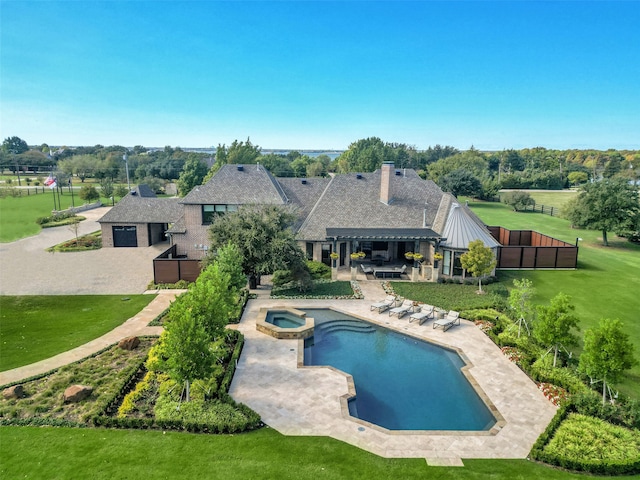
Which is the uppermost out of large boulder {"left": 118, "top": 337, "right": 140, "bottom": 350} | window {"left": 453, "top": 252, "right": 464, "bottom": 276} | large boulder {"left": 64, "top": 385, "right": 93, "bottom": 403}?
window {"left": 453, "top": 252, "right": 464, "bottom": 276}

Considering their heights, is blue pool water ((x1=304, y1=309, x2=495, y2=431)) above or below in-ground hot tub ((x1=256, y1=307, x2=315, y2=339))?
below

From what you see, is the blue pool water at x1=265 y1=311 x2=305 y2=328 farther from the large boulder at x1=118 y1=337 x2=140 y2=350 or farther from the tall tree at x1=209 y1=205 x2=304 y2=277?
the large boulder at x1=118 y1=337 x2=140 y2=350

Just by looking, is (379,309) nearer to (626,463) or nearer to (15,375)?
(626,463)

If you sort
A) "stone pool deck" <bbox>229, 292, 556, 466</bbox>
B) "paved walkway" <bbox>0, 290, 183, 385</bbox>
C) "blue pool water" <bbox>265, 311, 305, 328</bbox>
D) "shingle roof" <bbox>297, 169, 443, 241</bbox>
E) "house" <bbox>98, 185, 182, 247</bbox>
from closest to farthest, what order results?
"stone pool deck" <bbox>229, 292, 556, 466</bbox> < "paved walkway" <bbox>0, 290, 183, 385</bbox> < "blue pool water" <bbox>265, 311, 305, 328</bbox> < "shingle roof" <bbox>297, 169, 443, 241</bbox> < "house" <bbox>98, 185, 182, 247</bbox>

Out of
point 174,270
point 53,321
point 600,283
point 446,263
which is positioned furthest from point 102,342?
point 600,283

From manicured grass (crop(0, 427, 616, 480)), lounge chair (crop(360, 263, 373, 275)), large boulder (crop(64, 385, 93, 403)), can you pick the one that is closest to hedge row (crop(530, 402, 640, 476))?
manicured grass (crop(0, 427, 616, 480))

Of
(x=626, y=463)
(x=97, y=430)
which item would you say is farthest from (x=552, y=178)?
(x=97, y=430)

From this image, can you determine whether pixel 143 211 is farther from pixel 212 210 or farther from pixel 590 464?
pixel 590 464
